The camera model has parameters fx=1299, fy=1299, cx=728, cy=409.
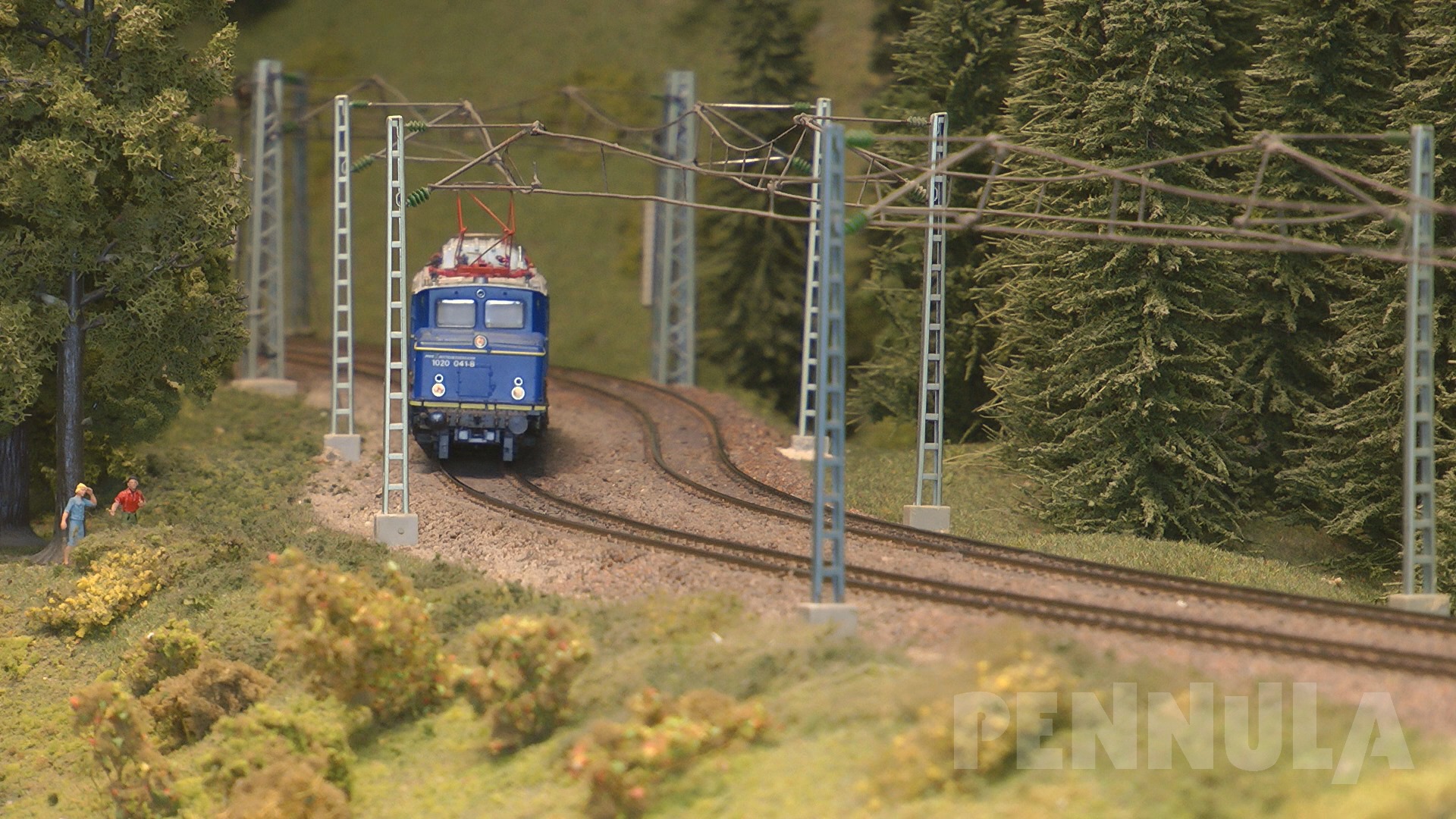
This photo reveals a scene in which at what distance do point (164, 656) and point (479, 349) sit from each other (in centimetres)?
891

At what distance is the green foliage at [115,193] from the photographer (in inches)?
861

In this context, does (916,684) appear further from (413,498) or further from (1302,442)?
(1302,442)

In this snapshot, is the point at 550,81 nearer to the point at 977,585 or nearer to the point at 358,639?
the point at 977,585

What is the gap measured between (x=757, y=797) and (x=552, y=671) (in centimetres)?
307

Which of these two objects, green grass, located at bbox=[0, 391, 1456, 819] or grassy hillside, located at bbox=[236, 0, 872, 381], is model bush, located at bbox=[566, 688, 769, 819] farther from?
grassy hillside, located at bbox=[236, 0, 872, 381]

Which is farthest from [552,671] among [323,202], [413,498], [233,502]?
[323,202]

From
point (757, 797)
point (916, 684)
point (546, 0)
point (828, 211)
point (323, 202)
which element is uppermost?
point (546, 0)

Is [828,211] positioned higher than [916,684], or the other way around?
[828,211]

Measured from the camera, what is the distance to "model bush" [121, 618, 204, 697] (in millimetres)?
18109

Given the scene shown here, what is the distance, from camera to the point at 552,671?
14.6m

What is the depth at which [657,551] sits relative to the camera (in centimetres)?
2006

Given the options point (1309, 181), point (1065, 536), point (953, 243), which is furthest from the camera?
point (953, 243)

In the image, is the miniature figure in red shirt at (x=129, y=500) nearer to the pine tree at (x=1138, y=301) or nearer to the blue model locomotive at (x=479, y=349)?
the blue model locomotive at (x=479, y=349)

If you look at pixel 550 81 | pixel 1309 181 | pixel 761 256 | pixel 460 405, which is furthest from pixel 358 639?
pixel 550 81
